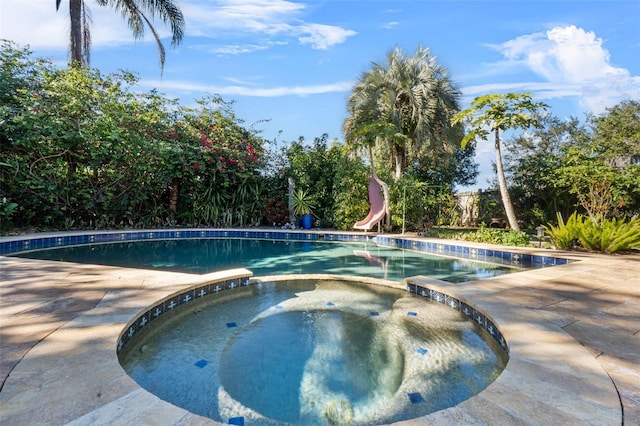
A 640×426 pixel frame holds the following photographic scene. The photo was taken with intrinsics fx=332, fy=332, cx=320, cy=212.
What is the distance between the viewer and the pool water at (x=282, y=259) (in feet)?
19.7

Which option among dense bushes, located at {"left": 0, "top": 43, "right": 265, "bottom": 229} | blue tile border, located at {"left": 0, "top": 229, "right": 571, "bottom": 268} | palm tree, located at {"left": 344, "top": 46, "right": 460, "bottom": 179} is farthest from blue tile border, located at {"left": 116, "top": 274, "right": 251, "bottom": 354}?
palm tree, located at {"left": 344, "top": 46, "right": 460, "bottom": 179}

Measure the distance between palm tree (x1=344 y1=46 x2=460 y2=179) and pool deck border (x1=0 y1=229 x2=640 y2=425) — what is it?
27.7ft

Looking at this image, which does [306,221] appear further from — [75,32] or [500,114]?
[75,32]

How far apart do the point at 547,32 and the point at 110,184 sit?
13.4 meters

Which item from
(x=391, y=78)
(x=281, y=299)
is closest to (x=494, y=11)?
(x=391, y=78)

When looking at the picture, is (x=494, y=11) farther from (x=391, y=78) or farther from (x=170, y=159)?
(x=170, y=159)

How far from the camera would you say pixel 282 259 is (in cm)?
714

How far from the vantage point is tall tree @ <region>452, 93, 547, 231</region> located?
317 inches

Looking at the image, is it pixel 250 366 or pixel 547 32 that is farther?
pixel 547 32

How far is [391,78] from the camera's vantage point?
12.3 m

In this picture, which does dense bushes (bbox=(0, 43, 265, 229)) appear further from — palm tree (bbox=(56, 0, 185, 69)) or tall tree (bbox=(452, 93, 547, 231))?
tall tree (bbox=(452, 93, 547, 231))

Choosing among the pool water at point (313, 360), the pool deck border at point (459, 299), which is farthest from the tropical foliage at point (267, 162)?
the pool water at point (313, 360)

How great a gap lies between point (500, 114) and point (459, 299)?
21.5 feet

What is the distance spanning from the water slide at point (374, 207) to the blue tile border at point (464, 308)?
5.80 meters
